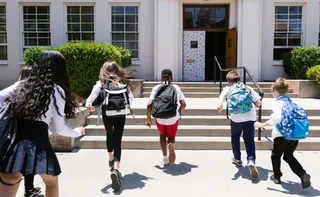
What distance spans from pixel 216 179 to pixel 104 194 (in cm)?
168

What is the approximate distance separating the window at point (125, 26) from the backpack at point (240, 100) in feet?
30.0

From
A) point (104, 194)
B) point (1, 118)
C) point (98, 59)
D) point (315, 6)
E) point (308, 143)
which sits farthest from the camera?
point (315, 6)

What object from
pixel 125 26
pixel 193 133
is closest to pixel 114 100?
pixel 193 133

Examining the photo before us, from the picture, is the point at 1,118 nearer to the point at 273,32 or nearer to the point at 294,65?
the point at 294,65

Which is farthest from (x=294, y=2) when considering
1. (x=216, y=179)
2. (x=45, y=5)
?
(x=216, y=179)

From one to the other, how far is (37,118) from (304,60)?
11.3m

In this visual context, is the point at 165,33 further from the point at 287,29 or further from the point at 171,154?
the point at 171,154

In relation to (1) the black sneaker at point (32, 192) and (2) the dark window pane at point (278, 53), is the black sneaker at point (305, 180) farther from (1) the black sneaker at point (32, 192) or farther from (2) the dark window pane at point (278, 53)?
(2) the dark window pane at point (278, 53)

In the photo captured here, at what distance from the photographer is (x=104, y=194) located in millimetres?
4301

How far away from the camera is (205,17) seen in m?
14.2

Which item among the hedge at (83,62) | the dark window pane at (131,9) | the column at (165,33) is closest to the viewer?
the hedge at (83,62)

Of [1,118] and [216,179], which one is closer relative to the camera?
[1,118]

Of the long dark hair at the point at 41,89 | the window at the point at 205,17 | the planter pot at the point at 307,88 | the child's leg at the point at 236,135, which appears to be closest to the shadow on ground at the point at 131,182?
the child's leg at the point at 236,135

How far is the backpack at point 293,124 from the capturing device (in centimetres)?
425
